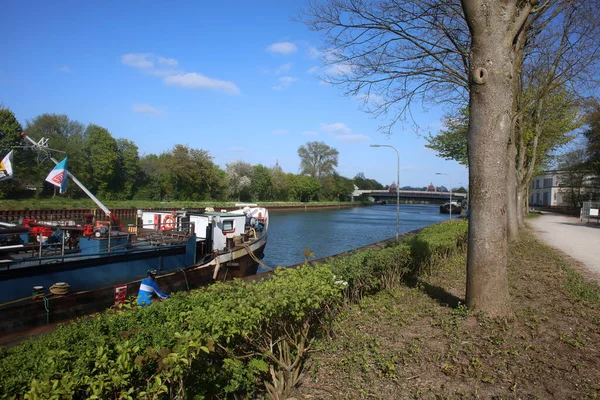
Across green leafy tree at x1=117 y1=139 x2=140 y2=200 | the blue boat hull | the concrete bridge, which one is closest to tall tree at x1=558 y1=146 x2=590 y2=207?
the concrete bridge

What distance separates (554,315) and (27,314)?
12.5 metres

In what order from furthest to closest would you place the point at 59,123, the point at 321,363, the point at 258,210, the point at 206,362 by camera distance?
the point at 59,123 → the point at 258,210 → the point at 321,363 → the point at 206,362

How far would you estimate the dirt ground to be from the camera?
4723 mm

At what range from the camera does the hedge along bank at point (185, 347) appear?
3133 millimetres

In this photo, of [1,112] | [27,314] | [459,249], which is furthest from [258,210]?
[1,112]

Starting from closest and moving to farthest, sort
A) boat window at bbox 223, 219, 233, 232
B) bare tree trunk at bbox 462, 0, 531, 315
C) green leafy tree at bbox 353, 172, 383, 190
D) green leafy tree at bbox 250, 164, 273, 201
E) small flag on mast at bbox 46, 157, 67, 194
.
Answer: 1. bare tree trunk at bbox 462, 0, 531, 315
2. small flag on mast at bbox 46, 157, 67, 194
3. boat window at bbox 223, 219, 233, 232
4. green leafy tree at bbox 250, 164, 273, 201
5. green leafy tree at bbox 353, 172, 383, 190

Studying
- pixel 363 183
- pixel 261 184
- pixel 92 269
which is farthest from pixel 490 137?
pixel 363 183

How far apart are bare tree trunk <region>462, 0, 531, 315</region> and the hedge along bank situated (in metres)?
2.45

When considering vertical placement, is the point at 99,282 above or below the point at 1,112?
below

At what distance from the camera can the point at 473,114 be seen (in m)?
6.85

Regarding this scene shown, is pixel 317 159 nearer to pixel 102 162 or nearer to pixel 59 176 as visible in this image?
pixel 102 162

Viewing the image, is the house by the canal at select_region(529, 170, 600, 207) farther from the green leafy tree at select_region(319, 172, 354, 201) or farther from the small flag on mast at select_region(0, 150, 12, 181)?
the green leafy tree at select_region(319, 172, 354, 201)

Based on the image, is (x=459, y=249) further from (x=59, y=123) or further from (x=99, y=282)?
(x=59, y=123)

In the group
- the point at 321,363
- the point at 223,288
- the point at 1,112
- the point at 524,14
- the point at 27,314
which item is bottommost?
the point at 27,314
